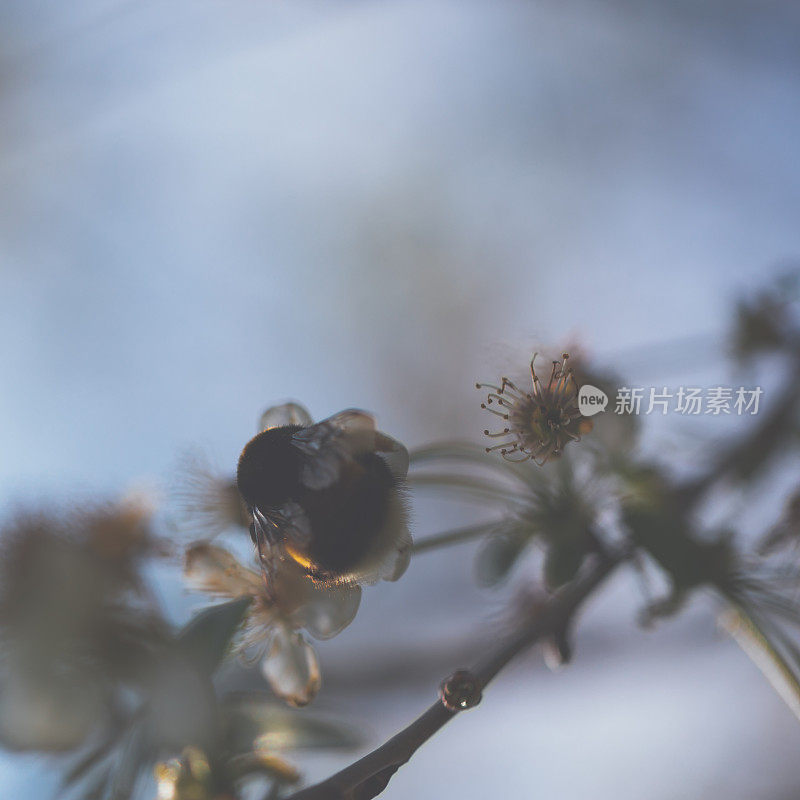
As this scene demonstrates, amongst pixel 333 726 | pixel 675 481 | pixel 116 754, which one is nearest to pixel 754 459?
pixel 675 481

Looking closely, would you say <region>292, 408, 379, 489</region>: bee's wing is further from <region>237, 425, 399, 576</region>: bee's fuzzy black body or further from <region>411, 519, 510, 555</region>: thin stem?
<region>411, 519, 510, 555</region>: thin stem

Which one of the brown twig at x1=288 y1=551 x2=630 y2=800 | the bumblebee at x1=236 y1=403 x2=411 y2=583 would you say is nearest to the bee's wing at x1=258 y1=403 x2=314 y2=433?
the bumblebee at x1=236 y1=403 x2=411 y2=583

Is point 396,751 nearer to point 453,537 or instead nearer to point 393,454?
point 393,454

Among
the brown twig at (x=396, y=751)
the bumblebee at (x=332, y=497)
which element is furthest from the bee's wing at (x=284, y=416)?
the brown twig at (x=396, y=751)

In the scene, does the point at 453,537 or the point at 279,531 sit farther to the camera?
the point at 453,537

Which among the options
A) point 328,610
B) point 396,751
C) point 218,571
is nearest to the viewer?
point 396,751

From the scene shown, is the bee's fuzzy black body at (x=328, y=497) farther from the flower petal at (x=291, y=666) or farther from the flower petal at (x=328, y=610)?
the flower petal at (x=291, y=666)

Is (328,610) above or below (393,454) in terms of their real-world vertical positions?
below

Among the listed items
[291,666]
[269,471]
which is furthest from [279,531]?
[291,666]
